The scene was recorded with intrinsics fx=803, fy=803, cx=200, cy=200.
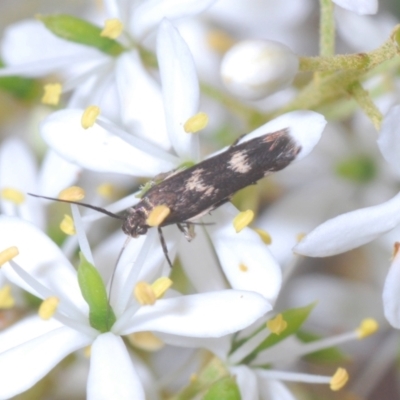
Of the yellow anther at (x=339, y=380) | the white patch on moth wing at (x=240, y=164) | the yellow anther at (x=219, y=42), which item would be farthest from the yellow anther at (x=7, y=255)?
the yellow anther at (x=219, y=42)

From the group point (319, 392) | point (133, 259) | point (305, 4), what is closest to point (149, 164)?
point (133, 259)

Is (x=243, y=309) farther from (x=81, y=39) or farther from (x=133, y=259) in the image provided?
(x=81, y=39)

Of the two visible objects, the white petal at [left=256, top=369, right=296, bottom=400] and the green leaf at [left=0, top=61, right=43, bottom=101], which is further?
the green leaf at [left=0, top=61, right=43, bottom=101]

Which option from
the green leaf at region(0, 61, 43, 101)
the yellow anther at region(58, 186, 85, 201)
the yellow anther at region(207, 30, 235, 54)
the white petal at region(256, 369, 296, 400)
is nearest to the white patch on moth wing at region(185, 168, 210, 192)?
the yellow anther at region(58, 186, 85, 201)

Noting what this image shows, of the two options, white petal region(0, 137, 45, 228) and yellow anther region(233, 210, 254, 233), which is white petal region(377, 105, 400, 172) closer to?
yellow anther region(233, 210, 254, 233)

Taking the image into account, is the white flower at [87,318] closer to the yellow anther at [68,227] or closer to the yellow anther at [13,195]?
the yellow anther at [68,227]
